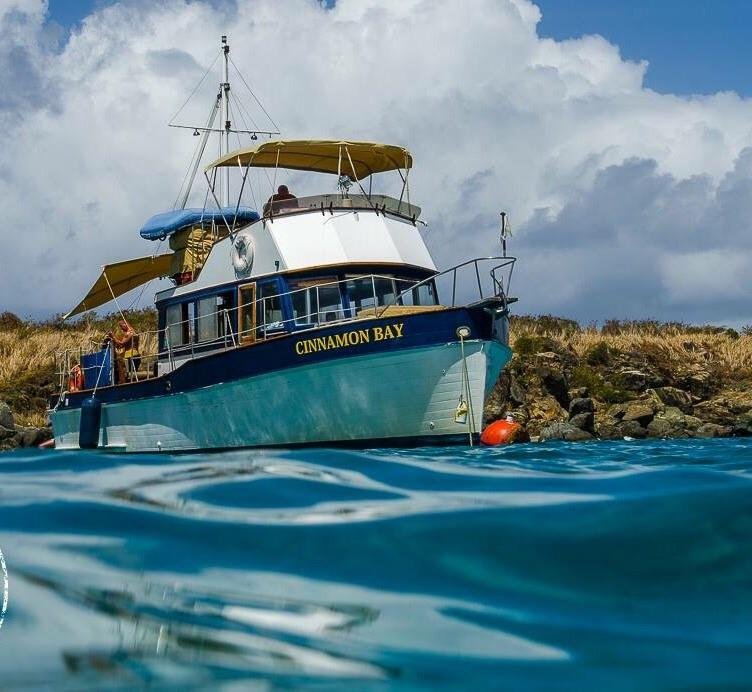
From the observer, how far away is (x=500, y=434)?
15609 millimetres

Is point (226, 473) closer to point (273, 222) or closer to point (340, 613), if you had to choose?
point (340, 613)

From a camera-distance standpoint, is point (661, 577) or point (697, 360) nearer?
point (661, 577)

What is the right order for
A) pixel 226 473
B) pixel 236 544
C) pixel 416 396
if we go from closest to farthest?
pixel 236 544
pixel 226 473
pixel 416 396

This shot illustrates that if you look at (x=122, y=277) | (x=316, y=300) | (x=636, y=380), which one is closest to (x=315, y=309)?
(x=316, y=300)

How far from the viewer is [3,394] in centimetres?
2661

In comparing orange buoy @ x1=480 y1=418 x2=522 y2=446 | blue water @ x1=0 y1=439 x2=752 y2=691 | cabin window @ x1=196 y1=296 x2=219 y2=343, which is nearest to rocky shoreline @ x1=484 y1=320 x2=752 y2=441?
orange buoy @ x1=480 y1=418 x2=522 y2=446

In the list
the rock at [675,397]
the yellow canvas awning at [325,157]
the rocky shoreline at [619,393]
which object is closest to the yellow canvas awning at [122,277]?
the yellow canvas awning at [325,157]

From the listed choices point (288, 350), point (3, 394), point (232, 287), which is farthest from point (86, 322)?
point (288, 350)

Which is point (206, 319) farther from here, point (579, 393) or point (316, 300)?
point (579, 393)

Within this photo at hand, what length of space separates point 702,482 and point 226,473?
231cm

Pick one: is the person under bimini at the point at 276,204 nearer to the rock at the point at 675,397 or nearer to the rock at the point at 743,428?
the rock at the point at 743,428

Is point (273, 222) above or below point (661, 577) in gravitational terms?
above

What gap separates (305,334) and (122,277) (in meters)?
8.47

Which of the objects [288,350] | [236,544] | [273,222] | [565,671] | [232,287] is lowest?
[565,671]
